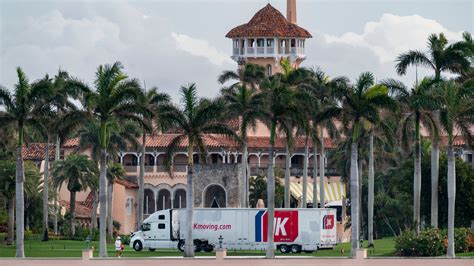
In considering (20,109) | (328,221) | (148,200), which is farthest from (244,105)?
(148,200)

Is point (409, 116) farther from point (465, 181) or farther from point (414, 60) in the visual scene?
point (465, 181)

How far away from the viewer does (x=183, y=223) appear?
365ft

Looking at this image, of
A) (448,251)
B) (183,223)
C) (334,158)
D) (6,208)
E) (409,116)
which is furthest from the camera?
(334,158)

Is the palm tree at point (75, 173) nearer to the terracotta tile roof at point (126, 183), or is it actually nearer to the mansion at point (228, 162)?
the mansion at point (228, 162)

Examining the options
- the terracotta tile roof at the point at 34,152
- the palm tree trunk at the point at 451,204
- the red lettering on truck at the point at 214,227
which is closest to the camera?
the palm tree trunk at the point at 451,204

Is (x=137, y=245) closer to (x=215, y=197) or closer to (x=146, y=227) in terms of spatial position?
(x=146, y=227)

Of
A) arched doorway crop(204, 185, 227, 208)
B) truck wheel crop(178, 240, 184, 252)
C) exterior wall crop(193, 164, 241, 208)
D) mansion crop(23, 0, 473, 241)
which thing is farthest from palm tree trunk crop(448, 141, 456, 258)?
arched doorway crop(204, 185, 227, 208)

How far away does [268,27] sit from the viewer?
167625 millimetres

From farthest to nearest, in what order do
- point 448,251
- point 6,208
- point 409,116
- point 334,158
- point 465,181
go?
point 334,158
point 6,208
point 465,181
point 409,116
point 448,251

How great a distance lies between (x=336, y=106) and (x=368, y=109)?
7.64ft

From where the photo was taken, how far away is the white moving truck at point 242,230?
10975 cm

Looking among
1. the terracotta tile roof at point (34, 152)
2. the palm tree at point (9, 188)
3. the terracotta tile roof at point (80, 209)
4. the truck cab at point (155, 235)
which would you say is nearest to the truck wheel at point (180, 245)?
the truck cab at point (155, 235)

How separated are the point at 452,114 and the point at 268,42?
234 ft

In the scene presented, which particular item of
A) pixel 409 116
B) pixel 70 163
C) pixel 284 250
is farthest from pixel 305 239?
pixel 70 163
